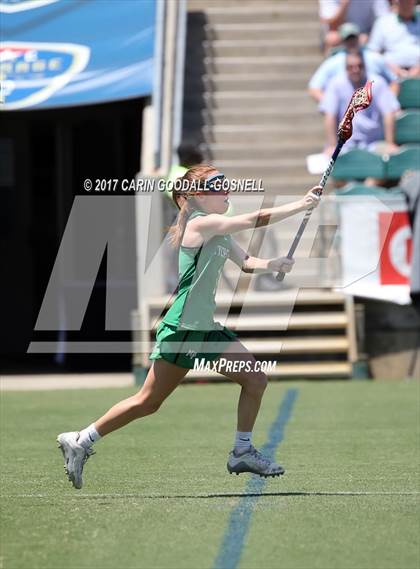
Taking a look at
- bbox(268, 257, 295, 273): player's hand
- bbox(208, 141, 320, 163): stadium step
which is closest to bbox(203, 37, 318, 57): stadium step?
bbox(208, 141, 320, 163): stadium step

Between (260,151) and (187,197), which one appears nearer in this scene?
(187,197)

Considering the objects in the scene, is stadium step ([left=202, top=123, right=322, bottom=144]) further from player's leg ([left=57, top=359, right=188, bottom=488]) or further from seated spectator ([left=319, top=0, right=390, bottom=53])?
player's leg ([left=57, top=359, right=188, bottom=488])

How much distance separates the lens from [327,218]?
14500 millimetres

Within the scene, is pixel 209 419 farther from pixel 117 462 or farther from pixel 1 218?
pixel 1 218

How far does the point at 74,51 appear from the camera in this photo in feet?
49.1

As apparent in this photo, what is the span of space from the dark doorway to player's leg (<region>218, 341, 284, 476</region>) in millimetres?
8822

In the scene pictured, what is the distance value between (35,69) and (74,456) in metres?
8.41

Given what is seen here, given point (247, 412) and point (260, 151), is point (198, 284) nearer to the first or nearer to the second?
point (247, 412)

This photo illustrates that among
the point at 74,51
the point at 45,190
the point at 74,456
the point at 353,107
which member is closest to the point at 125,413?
the point at 74,456

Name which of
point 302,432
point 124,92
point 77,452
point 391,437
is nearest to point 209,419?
point 302,432

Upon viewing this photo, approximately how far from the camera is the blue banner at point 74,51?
1451 cm

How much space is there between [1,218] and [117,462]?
9677mm

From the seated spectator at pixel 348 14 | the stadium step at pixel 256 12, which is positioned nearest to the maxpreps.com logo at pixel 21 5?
the stadium step at pixel 256 12

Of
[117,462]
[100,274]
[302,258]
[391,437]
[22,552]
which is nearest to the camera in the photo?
[22,552]
